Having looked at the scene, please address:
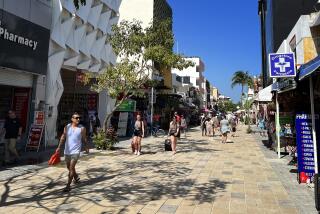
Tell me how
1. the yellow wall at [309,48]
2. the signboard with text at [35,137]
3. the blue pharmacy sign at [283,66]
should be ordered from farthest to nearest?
1. the yellow wall at [309,48]
2. the signboard with text at [35,137]
3. the blue pharmacy sign at [283,66]

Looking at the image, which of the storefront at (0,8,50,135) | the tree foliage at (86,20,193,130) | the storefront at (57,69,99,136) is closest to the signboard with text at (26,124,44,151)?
the storefront at (0,8,50,135)

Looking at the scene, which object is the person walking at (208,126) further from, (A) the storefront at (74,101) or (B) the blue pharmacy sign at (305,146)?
(B) the blue pharmacy sign at (305,146)

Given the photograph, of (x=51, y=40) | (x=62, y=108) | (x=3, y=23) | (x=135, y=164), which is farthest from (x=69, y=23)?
(x=135, y=164)

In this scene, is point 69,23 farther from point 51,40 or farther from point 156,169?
point 156,169

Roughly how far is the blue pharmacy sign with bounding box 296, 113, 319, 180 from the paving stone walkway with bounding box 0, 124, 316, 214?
0.75 meters

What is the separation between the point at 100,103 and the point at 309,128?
18.2 m

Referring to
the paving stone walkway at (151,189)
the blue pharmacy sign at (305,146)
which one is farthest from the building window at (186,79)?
the blue pharmacy sign at (305,146)

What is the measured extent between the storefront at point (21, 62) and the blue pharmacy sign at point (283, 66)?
969 cm

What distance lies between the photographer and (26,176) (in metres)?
9.86

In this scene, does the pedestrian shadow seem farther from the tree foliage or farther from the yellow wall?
the yellow wall

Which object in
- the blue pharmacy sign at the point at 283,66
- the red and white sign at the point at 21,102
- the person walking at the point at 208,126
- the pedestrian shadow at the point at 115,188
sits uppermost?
the blue pharmacy sign at the point at 283,66

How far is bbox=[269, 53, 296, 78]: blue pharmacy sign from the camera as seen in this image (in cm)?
1088

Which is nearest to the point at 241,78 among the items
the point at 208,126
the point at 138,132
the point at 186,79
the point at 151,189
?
the point at 186,79

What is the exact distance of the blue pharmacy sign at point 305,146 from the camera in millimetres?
8828
